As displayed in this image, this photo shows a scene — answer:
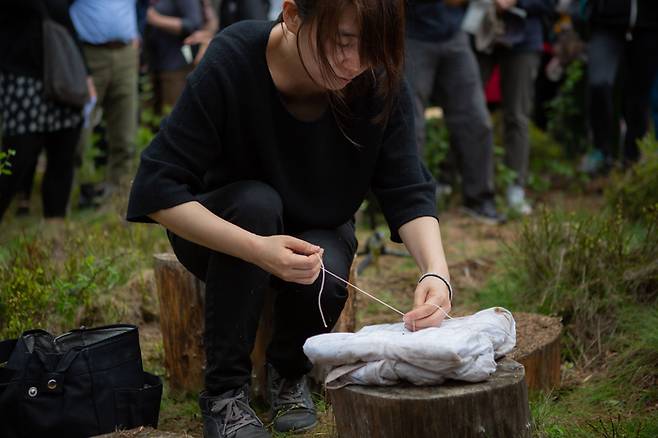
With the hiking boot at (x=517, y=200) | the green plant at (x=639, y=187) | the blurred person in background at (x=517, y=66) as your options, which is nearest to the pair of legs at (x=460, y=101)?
the hiking boot at (x=517, y=200)

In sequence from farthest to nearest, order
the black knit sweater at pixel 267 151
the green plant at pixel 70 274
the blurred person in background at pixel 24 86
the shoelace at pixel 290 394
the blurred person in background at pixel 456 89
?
the blurred person in background at pixel 456 89
the blurred person in background at pixel 24 86
the green plant at pixel 70 274
the shoelace at pixel 290 394
the black knit sweater at pixel 267 151

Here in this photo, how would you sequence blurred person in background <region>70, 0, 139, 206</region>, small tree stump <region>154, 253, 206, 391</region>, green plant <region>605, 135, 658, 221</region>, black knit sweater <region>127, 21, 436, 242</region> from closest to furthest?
black knit sweater <region>127, 21, 436, 242</region>
small tree stump <region>154, 253, 206, 391</region>
green plant <region>605, 135, 658, 221</region>
blurred person in background <region>70, 0, 139, 206</region>

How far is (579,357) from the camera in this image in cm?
348

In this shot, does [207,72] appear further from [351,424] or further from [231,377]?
[351,424]

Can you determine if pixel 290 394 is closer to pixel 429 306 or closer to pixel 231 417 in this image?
pixel 231 417

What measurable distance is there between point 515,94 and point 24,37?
298cm

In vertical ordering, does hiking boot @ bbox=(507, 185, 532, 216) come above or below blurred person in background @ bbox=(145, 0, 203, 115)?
below

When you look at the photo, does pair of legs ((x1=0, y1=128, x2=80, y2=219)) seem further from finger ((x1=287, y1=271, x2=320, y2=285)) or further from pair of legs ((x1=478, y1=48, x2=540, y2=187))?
finger ((x1=287, y1=271, x2=320, y2=285))

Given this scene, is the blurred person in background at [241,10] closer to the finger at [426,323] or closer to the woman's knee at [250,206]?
the woman's knee at [250,206]

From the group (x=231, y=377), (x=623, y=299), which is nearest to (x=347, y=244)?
(x=231, y=377)

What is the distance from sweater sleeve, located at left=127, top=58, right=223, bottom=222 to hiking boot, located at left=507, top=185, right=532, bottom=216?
3.70 metres

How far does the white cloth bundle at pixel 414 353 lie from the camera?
2.26 m

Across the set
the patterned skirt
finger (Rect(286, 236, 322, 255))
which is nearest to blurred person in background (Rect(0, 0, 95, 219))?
the patterned skirt

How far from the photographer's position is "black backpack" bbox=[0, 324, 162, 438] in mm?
2639
